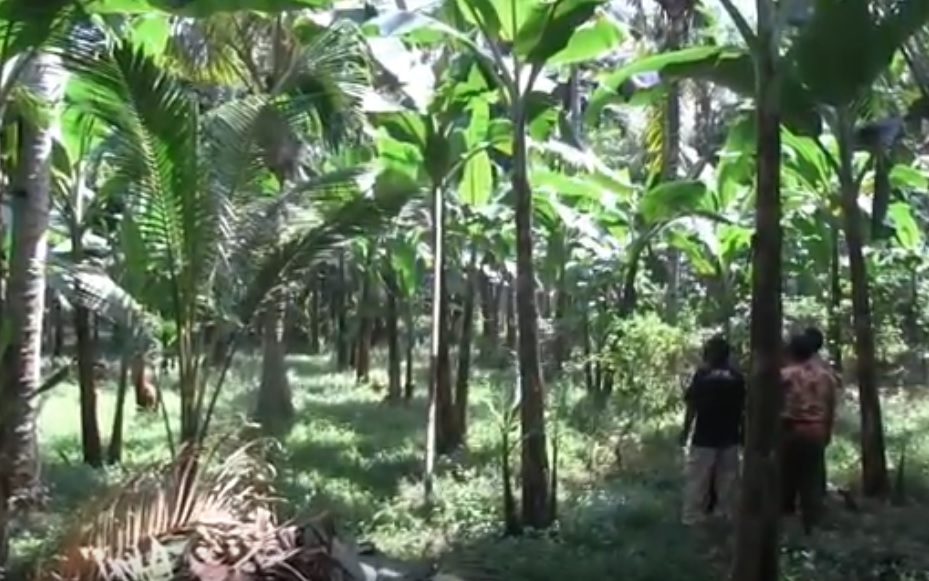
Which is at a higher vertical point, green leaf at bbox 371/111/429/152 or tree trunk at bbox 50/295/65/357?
green leaf at bbox 371/111/429/152

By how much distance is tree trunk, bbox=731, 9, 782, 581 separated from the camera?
21.6ft

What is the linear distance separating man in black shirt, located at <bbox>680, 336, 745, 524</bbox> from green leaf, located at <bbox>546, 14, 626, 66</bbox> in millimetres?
2388

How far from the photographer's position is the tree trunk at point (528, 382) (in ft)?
31.0

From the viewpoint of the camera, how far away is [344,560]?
5.50m

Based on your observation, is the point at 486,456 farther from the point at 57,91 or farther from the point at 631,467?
the point at 57,91

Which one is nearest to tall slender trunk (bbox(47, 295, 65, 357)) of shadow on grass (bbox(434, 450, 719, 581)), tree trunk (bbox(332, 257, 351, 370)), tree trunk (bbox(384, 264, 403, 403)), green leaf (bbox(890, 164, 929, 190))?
tree trunk (bbox(332, 257, 351, 370))

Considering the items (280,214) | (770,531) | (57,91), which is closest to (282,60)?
(57,91)

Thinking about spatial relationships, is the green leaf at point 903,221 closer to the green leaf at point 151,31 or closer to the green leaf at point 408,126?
the green leaf at point 408,126

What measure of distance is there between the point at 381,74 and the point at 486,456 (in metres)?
4.04

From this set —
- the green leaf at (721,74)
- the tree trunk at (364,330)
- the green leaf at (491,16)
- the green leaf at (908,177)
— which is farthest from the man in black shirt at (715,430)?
the tree trunk at (364,330)

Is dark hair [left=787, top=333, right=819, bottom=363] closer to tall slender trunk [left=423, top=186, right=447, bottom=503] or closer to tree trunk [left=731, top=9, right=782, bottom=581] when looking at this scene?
tree trunk [left=731, top=9, right=782, bottom=581]

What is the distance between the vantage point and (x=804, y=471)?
934 cm

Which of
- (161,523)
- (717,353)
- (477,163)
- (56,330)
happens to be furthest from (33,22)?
(56,330)

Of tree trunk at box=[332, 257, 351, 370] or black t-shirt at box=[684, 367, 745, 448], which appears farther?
tree trunk at box=[332, 257, 351, 370]
